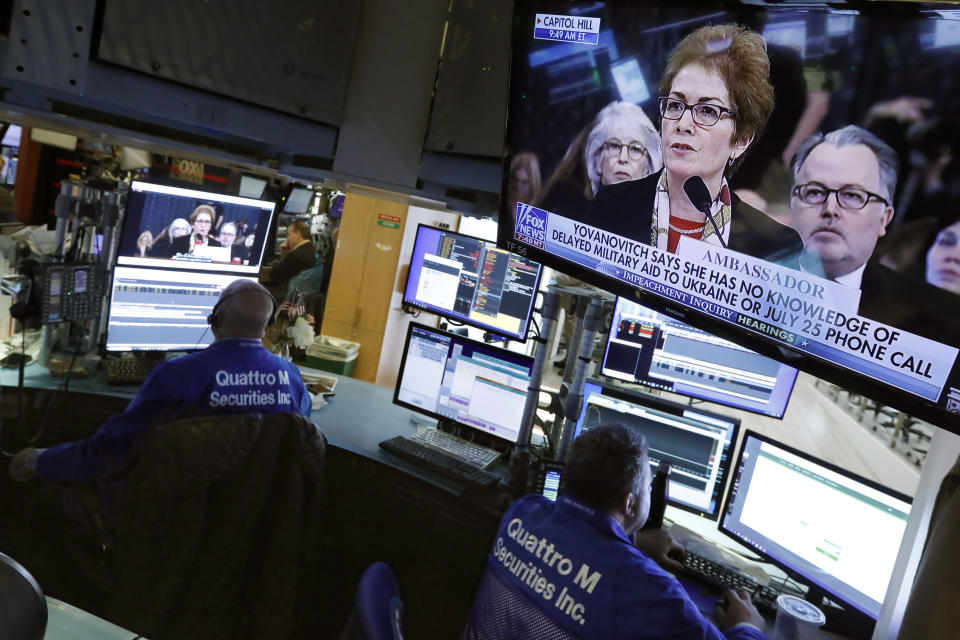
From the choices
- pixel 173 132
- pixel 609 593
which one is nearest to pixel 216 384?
pixel 173 132

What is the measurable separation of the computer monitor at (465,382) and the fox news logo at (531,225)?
2.48 ft

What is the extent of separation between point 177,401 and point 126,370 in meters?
0.62

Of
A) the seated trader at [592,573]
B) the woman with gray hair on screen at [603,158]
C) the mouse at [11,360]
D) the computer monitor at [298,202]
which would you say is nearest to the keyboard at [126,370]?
the mouse at [11,360]

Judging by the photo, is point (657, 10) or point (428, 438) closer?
point (657, 10)

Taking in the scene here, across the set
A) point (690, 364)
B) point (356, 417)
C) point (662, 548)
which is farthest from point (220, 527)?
point (690, 364)

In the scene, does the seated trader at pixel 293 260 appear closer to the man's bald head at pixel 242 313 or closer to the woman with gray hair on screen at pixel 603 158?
the man's bald head at pixel 242 313

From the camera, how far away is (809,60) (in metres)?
1.13

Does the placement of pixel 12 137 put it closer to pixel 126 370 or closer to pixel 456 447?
pixel 126 370

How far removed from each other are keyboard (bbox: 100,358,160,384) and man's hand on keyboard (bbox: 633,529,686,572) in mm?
1991

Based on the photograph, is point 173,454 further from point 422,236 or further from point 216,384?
point 422,236

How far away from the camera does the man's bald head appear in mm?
2316

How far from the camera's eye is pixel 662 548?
2.01 meters

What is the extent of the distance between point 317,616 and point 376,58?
2.07m

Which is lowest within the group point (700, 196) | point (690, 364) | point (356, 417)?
point (356, 417)
